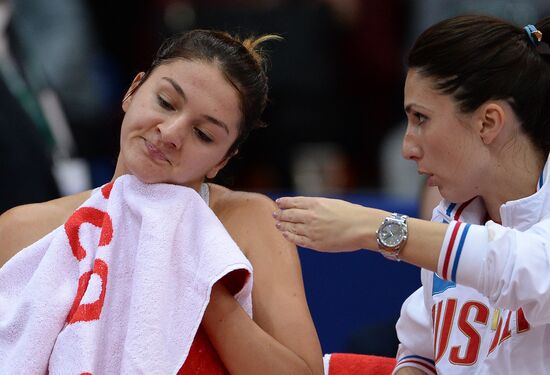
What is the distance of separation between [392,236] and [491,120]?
0.36 metres

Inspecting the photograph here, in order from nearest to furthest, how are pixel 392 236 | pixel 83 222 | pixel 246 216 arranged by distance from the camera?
pixel 392 236 < pixel 83 222 < pixel 246 216

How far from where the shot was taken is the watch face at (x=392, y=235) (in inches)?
77.6

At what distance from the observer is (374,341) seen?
3.30 m

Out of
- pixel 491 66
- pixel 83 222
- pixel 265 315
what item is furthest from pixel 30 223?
pixel 491 66

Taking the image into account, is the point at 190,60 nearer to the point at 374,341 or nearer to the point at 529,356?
the point at 529,356

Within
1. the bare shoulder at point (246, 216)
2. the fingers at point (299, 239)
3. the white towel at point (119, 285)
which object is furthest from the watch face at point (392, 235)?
the bare shoulder at point (246, 216)

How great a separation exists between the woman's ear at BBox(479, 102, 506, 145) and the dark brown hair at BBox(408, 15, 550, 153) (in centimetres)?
1

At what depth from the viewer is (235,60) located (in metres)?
2.34

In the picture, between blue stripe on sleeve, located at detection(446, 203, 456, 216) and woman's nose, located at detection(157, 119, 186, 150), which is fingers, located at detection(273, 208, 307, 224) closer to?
woman's nose, located at detection(157, 119, 186, 150)

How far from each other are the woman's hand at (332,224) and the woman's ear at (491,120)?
0.31m

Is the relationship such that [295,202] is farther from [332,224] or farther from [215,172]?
[215,172]

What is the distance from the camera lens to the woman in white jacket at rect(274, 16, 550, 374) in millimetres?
2027

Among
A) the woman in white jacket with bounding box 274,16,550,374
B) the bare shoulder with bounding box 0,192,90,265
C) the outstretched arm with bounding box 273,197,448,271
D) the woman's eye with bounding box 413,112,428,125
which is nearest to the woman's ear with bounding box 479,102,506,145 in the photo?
the woman in white jacket with bounding box 274,16,550,374

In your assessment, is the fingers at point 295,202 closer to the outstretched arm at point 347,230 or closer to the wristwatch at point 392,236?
the outstretched arm at point 347,230
